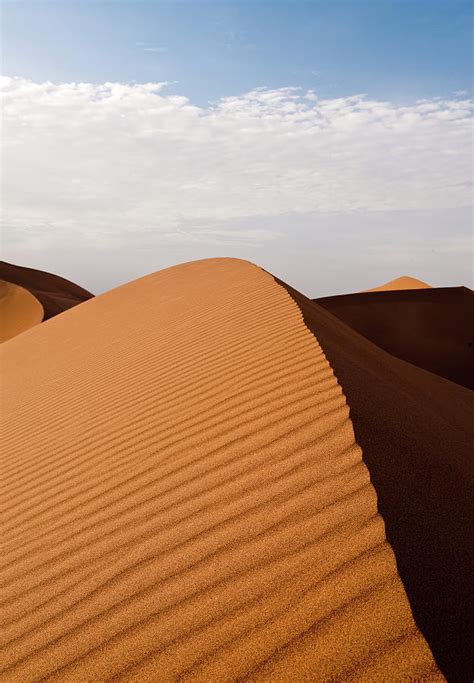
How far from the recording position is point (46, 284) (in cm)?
3581

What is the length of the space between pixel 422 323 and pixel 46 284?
1026 inches

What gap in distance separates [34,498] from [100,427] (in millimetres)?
954

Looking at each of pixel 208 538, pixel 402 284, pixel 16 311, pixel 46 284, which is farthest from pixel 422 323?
pixel 46 284

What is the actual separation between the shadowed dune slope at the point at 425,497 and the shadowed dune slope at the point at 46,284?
2659cm

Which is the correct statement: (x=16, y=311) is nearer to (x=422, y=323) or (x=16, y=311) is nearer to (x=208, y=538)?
(x=422, y=323)

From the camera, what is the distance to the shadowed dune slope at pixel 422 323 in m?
14.6

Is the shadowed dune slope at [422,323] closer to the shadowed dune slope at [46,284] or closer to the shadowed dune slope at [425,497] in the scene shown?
the shadowed dune slope at [425,497]

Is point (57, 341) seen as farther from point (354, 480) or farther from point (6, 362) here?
point (354, 480)

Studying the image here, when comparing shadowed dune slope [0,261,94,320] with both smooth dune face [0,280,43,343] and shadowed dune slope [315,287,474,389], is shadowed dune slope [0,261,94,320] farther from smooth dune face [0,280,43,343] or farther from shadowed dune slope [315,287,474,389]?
shadowed dune slope [315,287,474,389]

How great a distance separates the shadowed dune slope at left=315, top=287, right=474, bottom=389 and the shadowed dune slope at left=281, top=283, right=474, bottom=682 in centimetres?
1037

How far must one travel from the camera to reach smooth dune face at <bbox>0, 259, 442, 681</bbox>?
6.11ft

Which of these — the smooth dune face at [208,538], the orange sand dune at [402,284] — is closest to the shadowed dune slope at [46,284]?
the orange sand dune at [402,284]

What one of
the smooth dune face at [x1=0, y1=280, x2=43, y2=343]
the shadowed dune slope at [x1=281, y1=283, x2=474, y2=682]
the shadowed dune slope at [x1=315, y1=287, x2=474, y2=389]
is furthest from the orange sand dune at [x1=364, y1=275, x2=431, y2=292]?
the shadowed dune slope at [x1=281, y1=283, x2=474, y2=682]

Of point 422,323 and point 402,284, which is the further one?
point 402,284
